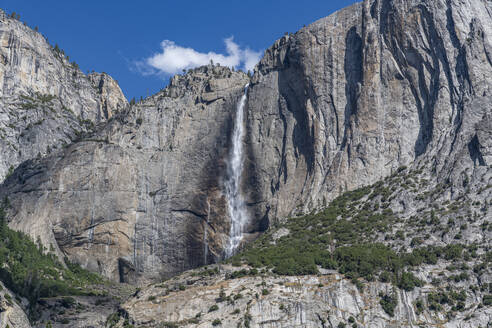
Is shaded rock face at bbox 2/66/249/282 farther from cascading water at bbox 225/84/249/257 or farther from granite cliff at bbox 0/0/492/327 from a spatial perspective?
cascading water at bbox 225/84/249/257

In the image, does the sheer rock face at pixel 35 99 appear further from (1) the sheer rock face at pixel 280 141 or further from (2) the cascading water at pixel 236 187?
(2) the cascading water at pixel 236 187

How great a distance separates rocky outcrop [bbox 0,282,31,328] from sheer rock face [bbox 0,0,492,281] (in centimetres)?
2562

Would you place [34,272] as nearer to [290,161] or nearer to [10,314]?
[10,314]

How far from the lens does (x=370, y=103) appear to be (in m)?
110

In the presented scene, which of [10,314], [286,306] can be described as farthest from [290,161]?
[10,314]

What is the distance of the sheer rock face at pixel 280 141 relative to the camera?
10688 centimetres

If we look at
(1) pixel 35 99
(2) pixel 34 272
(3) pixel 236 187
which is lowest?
(2) pixel 34 272

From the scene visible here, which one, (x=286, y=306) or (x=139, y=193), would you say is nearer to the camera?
(x=286, y=306)

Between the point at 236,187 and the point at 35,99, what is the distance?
48.3 m

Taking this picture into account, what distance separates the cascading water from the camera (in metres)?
116

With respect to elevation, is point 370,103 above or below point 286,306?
above

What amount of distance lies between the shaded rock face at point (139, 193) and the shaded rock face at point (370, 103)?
7629 mm

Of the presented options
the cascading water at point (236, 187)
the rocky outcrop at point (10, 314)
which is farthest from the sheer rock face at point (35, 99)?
the rocky outcrop at point (10, 314)

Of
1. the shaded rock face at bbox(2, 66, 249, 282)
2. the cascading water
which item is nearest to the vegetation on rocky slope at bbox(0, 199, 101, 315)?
the shaded rock face at bbox(2, 66, 249, 282)
